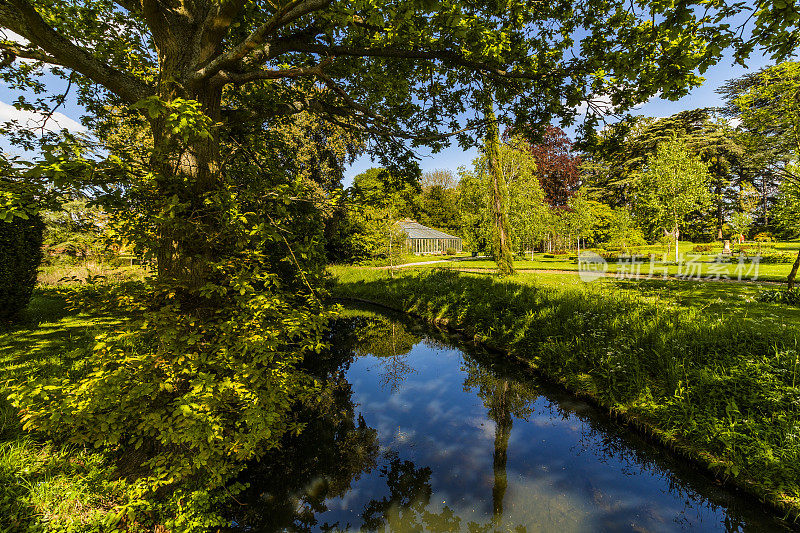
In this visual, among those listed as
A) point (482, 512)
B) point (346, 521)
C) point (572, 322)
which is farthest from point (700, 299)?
point (346, 521)

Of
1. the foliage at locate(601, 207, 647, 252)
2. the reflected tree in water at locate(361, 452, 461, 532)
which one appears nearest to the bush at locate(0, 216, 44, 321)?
the reflected tree in water at locate(361, 452, 461, 532)

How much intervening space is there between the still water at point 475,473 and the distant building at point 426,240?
3627cm

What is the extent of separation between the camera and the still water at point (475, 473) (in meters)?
4.02

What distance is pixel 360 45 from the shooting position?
15.6 ft

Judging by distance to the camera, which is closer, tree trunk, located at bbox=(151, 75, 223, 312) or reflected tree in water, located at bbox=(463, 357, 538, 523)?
tree trunk, located at bbox=(151, 75, 223, 312)

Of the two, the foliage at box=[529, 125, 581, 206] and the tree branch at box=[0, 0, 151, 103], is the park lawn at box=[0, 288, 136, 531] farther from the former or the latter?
the foliage at box=[529, 125, 581, 206]

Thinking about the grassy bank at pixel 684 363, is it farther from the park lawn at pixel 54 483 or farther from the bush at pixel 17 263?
the bush at pixel 17 263

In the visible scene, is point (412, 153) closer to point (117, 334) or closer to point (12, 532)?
point (117, 334)

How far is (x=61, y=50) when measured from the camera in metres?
3.02

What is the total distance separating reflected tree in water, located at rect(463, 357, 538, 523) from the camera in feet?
15.4

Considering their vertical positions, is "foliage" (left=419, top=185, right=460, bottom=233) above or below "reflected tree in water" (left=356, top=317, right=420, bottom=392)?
above

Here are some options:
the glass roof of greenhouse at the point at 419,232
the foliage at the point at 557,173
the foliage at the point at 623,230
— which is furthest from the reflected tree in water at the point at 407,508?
the foliage at the point at 557,173

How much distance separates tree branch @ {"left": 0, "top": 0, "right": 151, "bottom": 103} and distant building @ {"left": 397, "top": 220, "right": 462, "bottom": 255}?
39419 millimetres

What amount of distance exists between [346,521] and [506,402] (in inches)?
169
